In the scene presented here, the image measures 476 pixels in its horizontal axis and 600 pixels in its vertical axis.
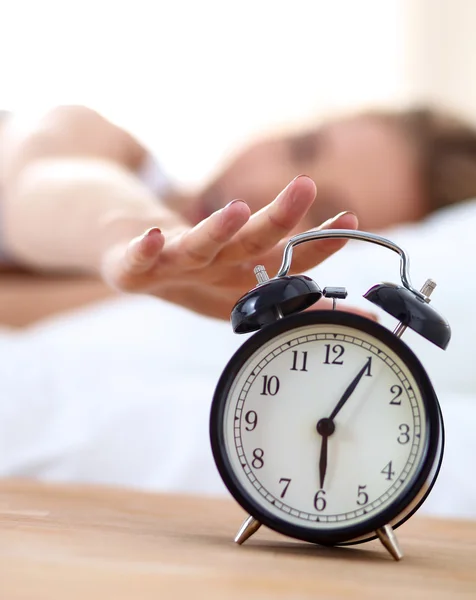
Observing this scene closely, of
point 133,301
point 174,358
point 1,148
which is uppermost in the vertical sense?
point 1,148

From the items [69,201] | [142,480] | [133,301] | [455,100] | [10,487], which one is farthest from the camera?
[455,100]

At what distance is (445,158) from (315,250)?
1.72m

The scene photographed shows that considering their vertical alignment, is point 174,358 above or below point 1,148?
below

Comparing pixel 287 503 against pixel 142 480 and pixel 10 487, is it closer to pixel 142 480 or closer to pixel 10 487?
pixel 10 487

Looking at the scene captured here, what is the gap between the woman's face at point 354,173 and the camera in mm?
2312

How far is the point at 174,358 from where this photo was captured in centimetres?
152

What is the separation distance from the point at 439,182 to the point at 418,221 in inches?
5.3

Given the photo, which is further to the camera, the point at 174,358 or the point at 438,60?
the point at 438,60

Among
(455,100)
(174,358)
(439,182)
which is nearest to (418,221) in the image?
(439,182)

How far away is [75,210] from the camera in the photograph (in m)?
1.42

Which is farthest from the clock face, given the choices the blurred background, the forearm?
the blurred background

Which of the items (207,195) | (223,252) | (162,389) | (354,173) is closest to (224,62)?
(207,195)

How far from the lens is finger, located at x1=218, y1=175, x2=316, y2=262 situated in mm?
688

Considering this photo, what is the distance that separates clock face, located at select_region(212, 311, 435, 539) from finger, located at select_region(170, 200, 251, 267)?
0.11 metres
